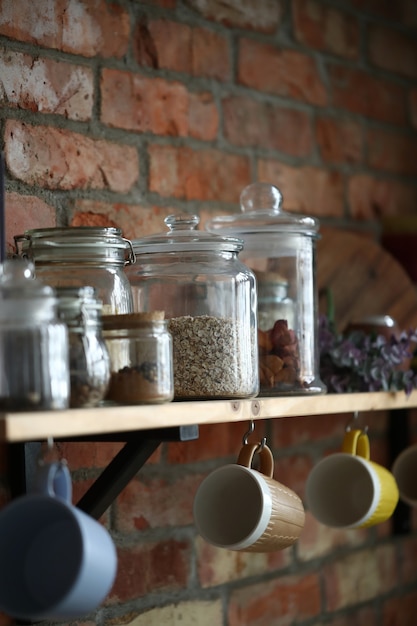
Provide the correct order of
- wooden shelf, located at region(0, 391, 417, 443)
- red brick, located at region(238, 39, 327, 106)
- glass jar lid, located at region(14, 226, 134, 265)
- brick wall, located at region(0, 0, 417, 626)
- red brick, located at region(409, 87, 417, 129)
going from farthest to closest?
red brick, located at region(409, 87, 417, 129)
red brick, located at region(238, 39, 327, 106)
brick wall, located at region(0, 0, 417, 626)
glass jar lid, located at region(14, 226, 134, 265)
wooden shelf, located at region(0, 391, 417, 443)

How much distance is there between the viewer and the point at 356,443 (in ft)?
4.58

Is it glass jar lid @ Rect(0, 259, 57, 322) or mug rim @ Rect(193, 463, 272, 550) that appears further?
mug rim @ Rect(193, 463, 272, 550)

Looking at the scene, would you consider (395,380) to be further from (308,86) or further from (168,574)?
(308,86)

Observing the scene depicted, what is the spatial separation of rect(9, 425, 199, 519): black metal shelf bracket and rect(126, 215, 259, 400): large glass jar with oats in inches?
3.0

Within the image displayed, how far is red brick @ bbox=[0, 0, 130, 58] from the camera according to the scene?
123 cm

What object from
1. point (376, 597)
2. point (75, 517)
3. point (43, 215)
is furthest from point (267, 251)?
point (376, 597)

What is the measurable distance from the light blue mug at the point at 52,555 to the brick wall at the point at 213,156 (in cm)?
24

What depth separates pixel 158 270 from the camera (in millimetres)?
1186

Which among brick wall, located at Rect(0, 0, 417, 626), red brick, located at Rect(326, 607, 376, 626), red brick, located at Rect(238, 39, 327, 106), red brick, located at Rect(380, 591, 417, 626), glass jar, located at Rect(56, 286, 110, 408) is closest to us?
glass jar, located at Rect(56, 286, 110, 408)

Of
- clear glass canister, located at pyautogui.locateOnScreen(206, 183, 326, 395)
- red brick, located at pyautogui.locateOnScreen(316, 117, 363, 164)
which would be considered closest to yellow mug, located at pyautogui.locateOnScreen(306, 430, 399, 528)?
clear glass canister, located at pyautogui.locateOnScreen(206, 183, 326, 395)

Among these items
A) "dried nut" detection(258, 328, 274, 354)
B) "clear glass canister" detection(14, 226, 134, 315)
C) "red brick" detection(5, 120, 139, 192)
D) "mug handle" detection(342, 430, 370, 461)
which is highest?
"red brick" detection(5, 120, 139, 192)

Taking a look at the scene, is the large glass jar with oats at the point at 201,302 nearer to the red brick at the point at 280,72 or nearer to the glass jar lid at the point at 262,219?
the glass jar lid at the point at 262,219

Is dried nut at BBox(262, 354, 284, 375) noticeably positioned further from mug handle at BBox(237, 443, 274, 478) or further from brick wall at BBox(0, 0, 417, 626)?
brick wall at BBox(0, 0, 417, 626)

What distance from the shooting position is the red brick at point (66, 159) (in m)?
1.22
